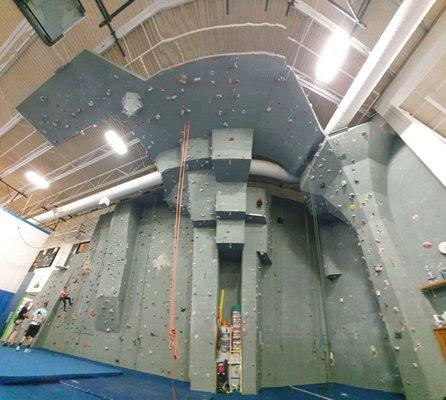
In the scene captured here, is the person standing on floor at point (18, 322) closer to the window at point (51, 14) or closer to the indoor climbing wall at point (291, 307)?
the indoor climbing wall at point (291, 307)

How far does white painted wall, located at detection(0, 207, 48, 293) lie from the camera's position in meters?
8.43

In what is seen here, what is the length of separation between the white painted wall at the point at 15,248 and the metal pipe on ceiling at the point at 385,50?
10.8 meters

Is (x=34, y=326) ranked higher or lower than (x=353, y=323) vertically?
lower

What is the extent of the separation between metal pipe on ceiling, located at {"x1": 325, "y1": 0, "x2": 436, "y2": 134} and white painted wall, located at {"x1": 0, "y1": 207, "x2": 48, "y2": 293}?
1081cm

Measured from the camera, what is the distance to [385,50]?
3.23 m

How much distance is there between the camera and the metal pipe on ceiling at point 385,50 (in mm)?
2838

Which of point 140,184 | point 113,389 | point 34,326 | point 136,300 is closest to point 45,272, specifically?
point 34,326

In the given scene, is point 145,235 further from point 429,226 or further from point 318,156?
point 429,226

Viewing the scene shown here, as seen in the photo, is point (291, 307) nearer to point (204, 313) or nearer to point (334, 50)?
point (204, 313)

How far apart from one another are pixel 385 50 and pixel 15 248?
11.9 metres

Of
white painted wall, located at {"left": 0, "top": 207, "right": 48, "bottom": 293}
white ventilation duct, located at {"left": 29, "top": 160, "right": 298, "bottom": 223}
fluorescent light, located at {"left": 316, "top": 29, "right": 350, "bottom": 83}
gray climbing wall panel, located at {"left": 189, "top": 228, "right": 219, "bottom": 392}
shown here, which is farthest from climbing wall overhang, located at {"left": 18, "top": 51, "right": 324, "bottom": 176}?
white painted wall, located at {"left": 0, "top": 207, "right": 48, "bottom": 293}

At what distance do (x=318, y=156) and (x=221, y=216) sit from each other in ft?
7.37

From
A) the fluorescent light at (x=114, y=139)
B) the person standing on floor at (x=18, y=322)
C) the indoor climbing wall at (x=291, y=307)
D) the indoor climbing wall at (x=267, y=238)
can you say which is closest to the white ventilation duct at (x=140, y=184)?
the indoor climbing wall at (x=267, y=238)

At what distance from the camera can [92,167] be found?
7.34 metres
